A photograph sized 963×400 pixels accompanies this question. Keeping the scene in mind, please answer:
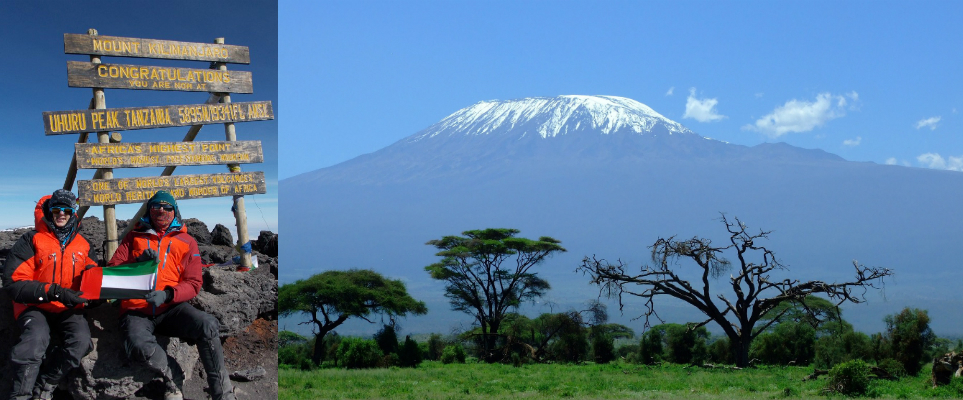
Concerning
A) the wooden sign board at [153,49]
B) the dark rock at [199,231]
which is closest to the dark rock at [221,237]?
the dark rock at [199,231]

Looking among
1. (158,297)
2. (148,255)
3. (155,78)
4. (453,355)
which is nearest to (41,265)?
(148,255)

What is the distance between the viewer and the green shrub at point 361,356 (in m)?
15.5

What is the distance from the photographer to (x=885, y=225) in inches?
5743

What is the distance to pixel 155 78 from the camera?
29.2ft

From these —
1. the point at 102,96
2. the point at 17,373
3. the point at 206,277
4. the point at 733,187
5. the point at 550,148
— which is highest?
the point at 550,148

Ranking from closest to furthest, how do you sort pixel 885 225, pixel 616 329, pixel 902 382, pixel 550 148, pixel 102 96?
pixel 102 96
pixel 902 382
pixel 616 329
pixel 885 225
pixel 550 148

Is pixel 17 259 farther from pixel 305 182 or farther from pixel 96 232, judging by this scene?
pixel 305 182

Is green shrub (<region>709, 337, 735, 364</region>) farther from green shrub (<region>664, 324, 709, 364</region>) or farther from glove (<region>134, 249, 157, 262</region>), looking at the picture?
glove (<region>134, 249, 157, 262</region>)

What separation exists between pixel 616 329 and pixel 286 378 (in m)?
9.61

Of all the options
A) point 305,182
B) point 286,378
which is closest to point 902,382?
point 286,378

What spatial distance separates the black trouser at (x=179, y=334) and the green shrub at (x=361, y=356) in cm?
940

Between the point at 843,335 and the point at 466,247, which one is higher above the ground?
the point at 466,247

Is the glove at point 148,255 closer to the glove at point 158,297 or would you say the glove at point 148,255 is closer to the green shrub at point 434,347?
the glove at point 158,297

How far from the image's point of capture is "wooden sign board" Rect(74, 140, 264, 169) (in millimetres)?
8461
